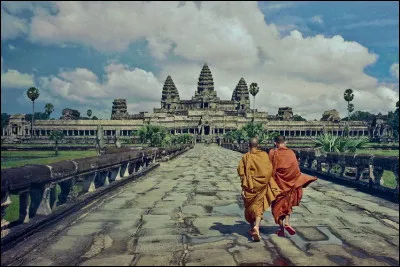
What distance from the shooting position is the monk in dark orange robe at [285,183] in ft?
17.1

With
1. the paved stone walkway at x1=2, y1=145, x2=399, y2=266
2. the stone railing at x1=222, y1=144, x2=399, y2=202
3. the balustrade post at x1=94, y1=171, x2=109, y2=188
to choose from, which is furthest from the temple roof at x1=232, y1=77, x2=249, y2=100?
the paved stone walkway at x1=2, y1=145, x2=399, y2=266

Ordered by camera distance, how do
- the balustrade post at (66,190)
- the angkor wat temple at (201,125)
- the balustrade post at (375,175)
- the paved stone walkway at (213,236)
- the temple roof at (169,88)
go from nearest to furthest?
1. the paved stone walkway at (213,236)
2. the balustrade post at (66,190)
3. the balustrade post at (375,175)
4. the angkor wat temple at (201,125)
5. the temple roof at (169,88)

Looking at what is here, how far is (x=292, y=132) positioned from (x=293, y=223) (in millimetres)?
111848

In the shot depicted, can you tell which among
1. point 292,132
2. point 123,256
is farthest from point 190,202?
point 292,132

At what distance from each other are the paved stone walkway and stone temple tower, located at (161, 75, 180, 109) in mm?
128986

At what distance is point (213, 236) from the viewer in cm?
504

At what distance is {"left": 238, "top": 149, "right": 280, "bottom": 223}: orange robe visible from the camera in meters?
5.14

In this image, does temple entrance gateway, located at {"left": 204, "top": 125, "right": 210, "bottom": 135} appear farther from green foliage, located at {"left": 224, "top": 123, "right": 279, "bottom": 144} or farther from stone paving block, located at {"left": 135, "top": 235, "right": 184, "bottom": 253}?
stone paving block, located at {"left": 135, "top": 235, "right": 184, "bottom": 253}

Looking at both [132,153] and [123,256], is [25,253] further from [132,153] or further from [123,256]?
[132,153]

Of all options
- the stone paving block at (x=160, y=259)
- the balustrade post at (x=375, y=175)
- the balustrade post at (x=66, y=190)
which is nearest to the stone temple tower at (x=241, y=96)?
the balustrade post at (x=375, y=175)

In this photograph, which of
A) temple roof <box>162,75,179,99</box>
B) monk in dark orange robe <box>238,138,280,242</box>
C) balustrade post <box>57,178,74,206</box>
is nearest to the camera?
monk in dark orange robe <box>238,138,280,242</box>

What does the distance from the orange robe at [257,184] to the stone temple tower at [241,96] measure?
13482 cm

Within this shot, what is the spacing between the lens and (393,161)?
800 cm

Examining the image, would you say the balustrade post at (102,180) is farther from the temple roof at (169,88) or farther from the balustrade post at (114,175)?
the temple roof at (169,88)
